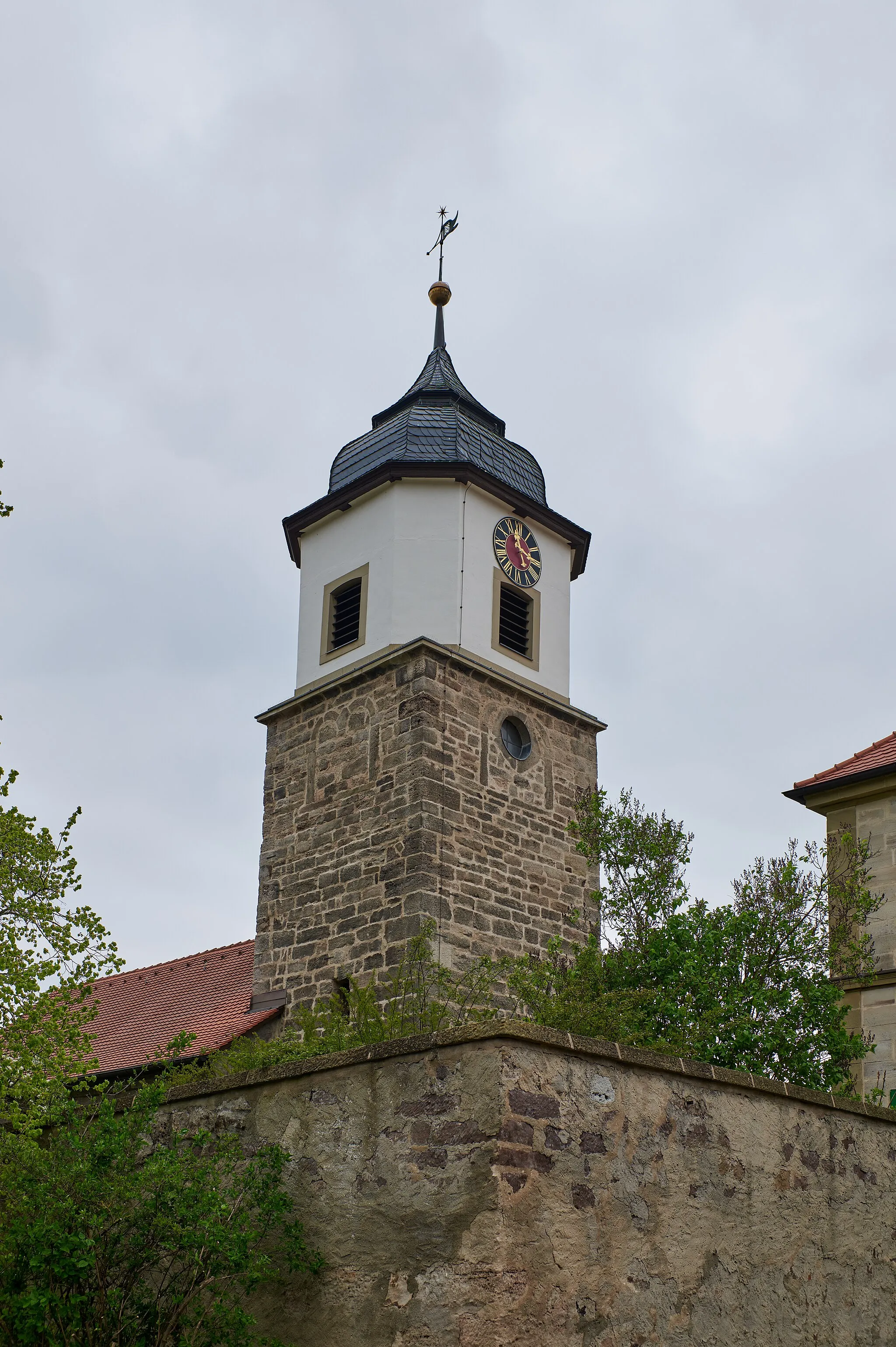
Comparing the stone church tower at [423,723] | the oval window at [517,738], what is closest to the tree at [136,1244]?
the stone church tower at [423,723]

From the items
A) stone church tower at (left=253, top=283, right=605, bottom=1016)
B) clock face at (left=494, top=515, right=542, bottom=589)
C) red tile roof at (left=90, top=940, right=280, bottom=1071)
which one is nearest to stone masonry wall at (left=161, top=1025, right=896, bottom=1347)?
stone church tower at (left=253, top=283, right=605, bottom=1016)

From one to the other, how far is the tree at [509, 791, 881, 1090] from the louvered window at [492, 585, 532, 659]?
4521mm

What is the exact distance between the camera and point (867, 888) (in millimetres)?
15609

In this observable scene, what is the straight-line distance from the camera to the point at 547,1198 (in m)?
5.41

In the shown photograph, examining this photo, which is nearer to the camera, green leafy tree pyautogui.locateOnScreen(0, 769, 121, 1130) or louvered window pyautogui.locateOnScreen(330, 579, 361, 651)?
green leafy tree pyautogui.locateOnScreen(0, 769, 121, 1130)

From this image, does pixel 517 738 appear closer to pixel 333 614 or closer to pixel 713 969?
pixel 333 614

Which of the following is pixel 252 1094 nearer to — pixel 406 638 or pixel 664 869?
pixel 664 869

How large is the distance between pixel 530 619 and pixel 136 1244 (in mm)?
13956

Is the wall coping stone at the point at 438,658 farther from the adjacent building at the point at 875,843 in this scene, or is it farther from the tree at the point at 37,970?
the tree at the point at 37,970

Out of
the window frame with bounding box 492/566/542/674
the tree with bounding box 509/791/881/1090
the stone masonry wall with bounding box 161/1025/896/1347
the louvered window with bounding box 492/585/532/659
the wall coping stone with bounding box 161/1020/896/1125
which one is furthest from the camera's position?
the louvered window with bounding box 492/585/532/659

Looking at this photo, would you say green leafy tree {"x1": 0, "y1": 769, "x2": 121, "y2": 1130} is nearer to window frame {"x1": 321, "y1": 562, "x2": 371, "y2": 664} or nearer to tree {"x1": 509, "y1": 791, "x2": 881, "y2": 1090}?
tree {"x1": 509, "y1": 791, "x2": 881, "y2": 1090}

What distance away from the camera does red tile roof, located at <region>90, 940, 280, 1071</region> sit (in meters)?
17.8

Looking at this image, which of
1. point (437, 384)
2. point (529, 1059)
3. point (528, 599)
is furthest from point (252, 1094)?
point (437, 384)

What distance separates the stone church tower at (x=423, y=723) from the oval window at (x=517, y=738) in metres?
0.02
